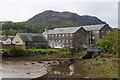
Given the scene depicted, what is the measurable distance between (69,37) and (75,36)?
231 cm

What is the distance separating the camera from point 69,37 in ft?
238

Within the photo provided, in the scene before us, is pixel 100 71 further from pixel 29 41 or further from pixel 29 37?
pixel 29 37

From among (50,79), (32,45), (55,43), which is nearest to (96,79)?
(50,79)

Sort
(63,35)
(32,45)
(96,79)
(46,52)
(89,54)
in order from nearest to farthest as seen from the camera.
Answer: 1. (96,79)
2. (89,54)
3. (46,52)
4. (32,45)
5. (63,35)

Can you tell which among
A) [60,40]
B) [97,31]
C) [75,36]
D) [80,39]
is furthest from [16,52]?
[97,31]

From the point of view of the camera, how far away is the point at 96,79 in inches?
890

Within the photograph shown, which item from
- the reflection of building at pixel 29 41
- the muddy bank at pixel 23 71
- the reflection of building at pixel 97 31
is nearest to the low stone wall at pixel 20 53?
the reflection of building at pixel 29 41

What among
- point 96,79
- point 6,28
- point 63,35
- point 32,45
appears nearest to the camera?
point 96,79

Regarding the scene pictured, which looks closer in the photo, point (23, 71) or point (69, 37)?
point (23, 71)

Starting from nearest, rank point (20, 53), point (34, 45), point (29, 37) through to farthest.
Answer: point (20, 53) < point (34, 45) < point (29, 37)

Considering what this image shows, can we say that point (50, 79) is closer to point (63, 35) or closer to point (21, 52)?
point (21, 52)

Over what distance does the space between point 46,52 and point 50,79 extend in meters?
Result: 31.6

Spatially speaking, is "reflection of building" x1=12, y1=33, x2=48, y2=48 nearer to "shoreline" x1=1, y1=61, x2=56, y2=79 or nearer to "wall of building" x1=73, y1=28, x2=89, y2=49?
"wall of building" x1=73, y1=28, x2=89, y2=49

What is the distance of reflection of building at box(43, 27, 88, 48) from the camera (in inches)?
2837
